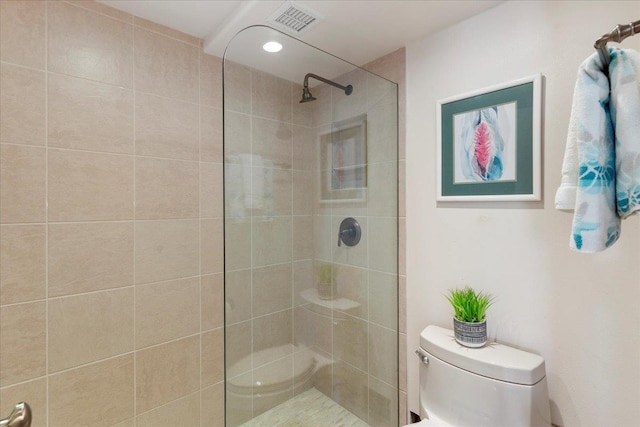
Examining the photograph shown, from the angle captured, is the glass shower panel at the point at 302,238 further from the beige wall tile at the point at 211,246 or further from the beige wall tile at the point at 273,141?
the beige wall tile at the point at 211,246

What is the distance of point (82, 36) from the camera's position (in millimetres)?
1279

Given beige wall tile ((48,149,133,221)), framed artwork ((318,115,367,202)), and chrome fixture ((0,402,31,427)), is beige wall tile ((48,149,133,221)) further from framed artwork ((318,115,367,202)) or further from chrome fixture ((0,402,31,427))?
framed artwork ((318,115,367,202))

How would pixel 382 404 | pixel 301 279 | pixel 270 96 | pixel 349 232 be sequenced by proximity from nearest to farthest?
pixel 270 96 < pixel 301 279 < pixel 349 232 < pixel 382 404

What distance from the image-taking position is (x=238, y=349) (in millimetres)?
1215

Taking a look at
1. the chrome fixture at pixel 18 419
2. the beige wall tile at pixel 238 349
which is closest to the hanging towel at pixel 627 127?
the beige wall tile at pixel 238 349

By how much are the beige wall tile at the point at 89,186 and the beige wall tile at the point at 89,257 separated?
51 millimetres

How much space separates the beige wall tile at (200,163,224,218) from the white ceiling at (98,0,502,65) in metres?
0.62

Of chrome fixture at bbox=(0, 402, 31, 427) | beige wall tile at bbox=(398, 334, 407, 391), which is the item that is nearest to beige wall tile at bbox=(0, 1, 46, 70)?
chrome fixture at bbox=(0, 402, 31, 427)

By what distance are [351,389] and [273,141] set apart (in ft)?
3.97

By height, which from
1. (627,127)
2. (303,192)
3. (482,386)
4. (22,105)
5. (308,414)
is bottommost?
(308,414)

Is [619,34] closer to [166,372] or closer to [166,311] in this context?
[166,311]

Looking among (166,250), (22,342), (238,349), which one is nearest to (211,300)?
(166,250)

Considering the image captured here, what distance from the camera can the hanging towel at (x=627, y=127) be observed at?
72 centimetres

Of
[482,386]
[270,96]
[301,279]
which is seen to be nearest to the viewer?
[482,386]
